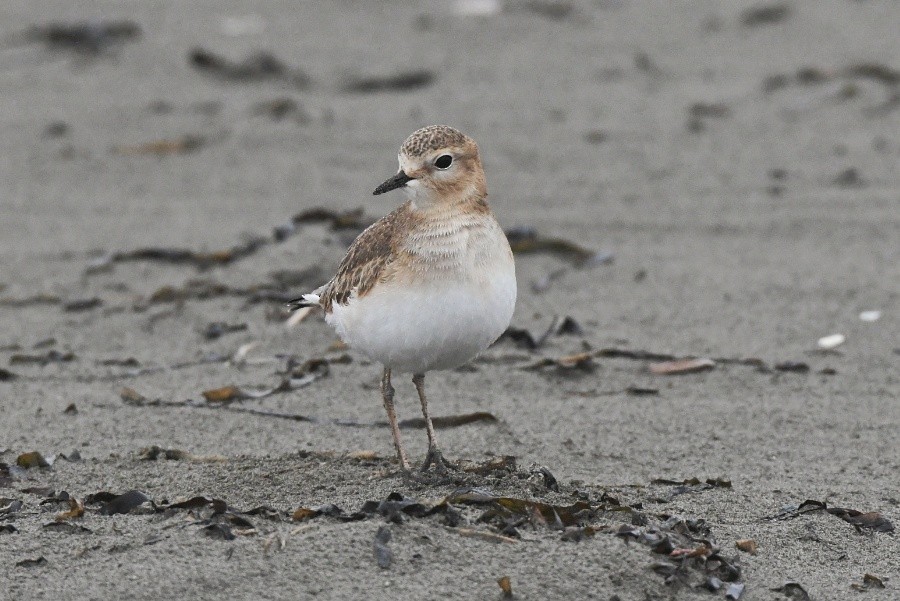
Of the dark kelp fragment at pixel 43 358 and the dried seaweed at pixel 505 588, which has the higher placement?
the dark kelp fragment at pixel 43 358

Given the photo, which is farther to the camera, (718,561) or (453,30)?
(453,30)

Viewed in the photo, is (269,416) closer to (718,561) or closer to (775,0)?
(718,561)

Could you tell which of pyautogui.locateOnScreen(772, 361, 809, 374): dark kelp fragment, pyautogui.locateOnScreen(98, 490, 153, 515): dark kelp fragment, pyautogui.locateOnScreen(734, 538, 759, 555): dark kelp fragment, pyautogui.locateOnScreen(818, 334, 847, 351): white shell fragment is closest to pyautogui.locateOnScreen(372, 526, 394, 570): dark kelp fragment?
pyautogui.locateOnScreen(98, 490, 153, 515): dark kelp fragment

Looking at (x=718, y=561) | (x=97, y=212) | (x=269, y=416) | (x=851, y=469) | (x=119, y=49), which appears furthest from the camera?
(x=119, y=49)

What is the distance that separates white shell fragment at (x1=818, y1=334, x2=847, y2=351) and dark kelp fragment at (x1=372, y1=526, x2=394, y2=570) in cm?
341

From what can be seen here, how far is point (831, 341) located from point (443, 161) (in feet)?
9.52

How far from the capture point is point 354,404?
620 centimetres

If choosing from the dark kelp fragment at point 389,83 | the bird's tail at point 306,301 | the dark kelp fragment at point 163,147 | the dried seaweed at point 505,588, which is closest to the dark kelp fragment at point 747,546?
the dried seaweed at point 505,588

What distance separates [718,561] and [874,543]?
731 millimetres

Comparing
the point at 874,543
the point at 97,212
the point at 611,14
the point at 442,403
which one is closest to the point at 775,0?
the point at 611,14

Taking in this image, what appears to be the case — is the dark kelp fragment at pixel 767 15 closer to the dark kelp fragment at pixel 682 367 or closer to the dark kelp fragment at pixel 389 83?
the dark kelp fragment at pixel 389 83

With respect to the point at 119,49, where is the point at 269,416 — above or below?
below

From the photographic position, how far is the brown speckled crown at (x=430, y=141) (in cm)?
496

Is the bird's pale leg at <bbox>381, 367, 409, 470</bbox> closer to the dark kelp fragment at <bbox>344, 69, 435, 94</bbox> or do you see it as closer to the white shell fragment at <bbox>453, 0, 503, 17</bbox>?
the dark kelp fragment at <bbox>344, 69, 435, 94</bbox>
